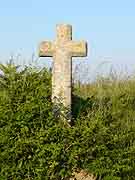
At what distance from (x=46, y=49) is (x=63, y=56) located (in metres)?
0.28

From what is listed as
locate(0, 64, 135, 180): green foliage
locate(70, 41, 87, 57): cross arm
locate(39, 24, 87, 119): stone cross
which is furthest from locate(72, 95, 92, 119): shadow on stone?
locate(70, 41, 87, 57): cross arm

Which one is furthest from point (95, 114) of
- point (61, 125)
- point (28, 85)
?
point (28, 85)

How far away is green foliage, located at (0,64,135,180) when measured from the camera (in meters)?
6.82

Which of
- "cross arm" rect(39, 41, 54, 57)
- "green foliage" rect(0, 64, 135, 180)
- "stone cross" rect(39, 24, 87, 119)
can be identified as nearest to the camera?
"green foliage" rect(0, 64, 135, 180)

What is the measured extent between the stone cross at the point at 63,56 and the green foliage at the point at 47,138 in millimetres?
221

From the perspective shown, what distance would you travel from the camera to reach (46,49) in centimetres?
758

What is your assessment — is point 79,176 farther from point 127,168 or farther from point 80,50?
point 80,50

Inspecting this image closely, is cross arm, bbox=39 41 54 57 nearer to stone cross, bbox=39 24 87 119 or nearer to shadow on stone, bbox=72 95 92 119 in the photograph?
stone cross, bbox=39 24 87 119

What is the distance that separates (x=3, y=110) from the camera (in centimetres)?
719

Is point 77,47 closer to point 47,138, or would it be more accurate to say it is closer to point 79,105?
point 79,105

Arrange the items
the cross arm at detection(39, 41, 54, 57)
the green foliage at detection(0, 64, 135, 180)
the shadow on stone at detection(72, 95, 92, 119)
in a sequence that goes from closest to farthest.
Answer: the green foliage at detection(0, 64, 135, 180)
the cross arm at detection(39, 41, 54, 57)
the shadow on stone at detection(72, 95, 92, 119)

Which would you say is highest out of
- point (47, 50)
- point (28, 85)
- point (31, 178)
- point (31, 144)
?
point (47, 50)

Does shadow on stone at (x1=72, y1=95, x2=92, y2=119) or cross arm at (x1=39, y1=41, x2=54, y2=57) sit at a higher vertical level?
cross arm at (x1=39, y1=41, x2=54, y2=57)

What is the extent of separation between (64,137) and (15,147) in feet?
2.18
